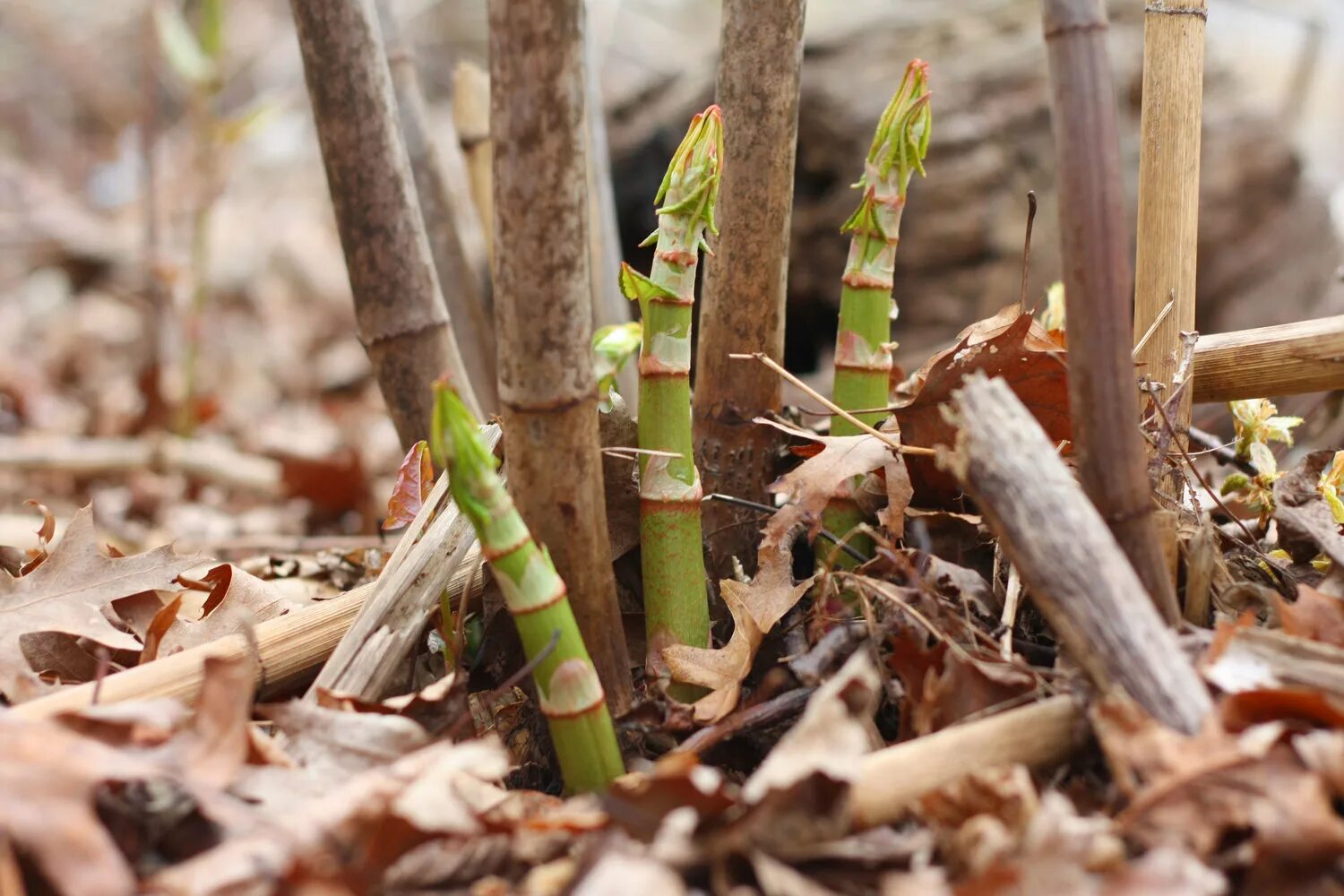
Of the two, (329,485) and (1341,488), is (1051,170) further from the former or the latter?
(329,485)

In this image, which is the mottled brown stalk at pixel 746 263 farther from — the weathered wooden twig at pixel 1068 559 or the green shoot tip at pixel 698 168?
the weathered wooden twig at pixel 1068 559

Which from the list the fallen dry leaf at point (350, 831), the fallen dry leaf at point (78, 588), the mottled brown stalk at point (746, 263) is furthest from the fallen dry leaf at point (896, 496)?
the fallen dry leaf at point (78, 588)

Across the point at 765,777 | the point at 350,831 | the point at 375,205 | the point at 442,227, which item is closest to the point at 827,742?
the point at 765,777

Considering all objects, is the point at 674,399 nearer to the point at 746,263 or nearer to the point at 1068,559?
the point at 746,263

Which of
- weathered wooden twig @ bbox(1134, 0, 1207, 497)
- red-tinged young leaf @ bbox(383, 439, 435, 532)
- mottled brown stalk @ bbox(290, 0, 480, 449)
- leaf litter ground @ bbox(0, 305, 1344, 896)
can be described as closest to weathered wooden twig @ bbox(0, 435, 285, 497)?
mottled brown stalk @ bbox(290, 0, 480, 449)

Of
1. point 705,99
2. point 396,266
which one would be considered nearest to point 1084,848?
point 396,266

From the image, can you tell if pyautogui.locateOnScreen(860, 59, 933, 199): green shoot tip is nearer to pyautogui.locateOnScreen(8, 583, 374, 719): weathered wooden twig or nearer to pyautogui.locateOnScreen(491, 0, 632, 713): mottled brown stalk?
pyautogui.locateOnScreen(491, 0, 632, 713): mottled brown stalk
